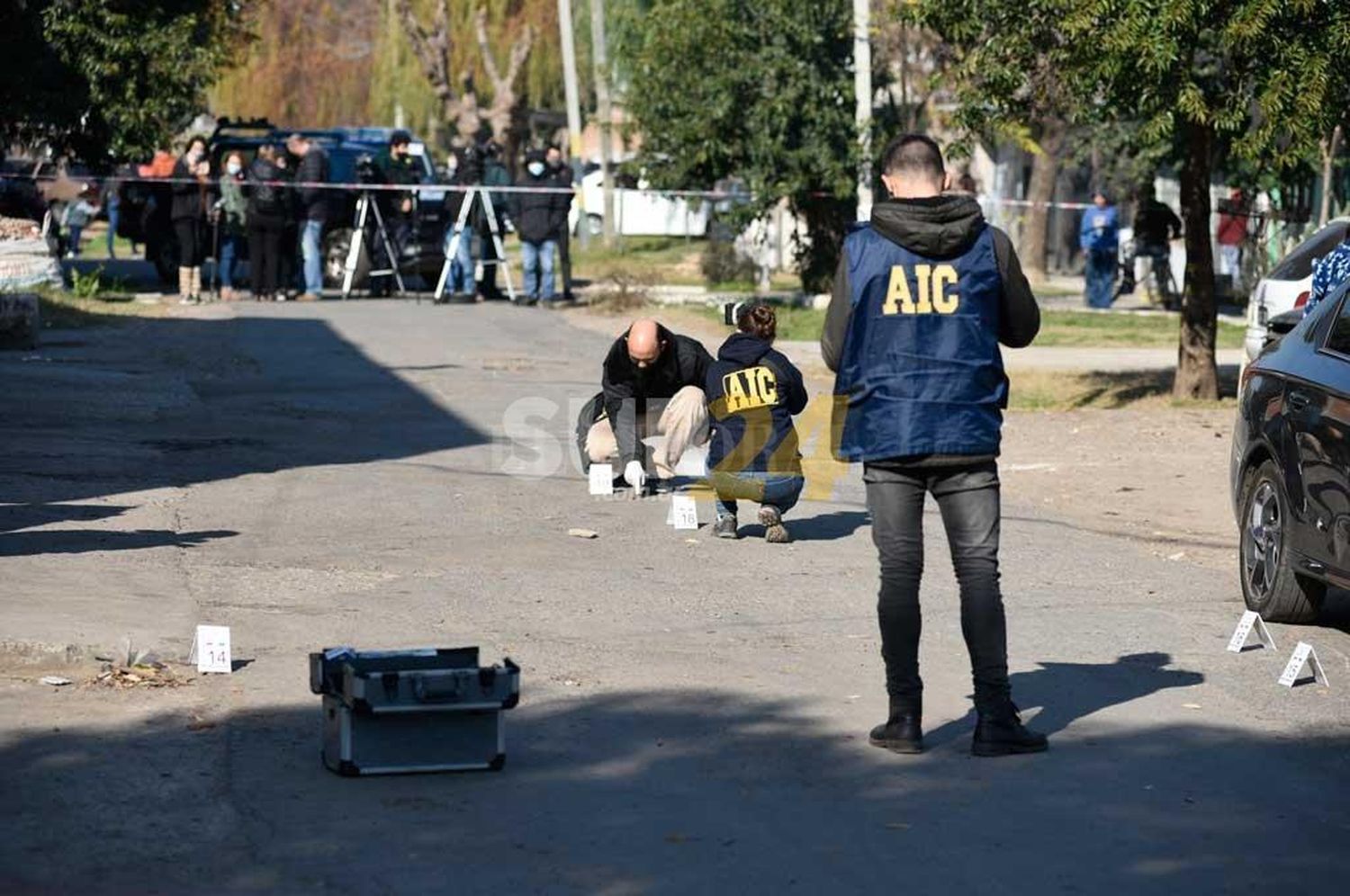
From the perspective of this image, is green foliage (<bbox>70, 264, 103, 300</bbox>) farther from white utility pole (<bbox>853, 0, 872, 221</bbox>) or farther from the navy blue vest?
the navy blue vest

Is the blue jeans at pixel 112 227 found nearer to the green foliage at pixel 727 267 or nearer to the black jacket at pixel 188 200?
the black jacket at pixel 188 200

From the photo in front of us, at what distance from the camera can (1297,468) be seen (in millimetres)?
9516

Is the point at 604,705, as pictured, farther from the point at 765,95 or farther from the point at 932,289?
the point at 765,95

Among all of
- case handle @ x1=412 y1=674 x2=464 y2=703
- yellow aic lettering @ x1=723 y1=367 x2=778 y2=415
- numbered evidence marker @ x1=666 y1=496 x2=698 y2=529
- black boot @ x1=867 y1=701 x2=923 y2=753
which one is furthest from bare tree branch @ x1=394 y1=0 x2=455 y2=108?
case handle @ x1=412 y1=674 x2=464 y2=703

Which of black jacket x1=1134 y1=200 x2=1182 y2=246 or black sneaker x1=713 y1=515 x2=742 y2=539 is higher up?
black jacket x1=1134 y1=200 x2=1182 y2=246

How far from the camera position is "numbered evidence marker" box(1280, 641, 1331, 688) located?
8.49m

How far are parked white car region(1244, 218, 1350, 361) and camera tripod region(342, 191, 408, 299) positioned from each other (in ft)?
45.6

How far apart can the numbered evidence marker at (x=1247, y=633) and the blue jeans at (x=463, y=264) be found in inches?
816

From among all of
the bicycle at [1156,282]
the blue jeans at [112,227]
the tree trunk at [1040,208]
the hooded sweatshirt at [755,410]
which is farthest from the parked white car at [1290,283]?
the blue jeans at [112,227]

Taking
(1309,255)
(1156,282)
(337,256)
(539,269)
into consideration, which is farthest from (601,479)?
(1156,282)

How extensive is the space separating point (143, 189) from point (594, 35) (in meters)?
15.0

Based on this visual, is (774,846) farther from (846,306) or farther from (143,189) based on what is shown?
(143,189)

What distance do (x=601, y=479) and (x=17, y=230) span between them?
44.0ft

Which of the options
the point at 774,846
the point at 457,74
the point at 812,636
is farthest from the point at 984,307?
the point at 457,74
